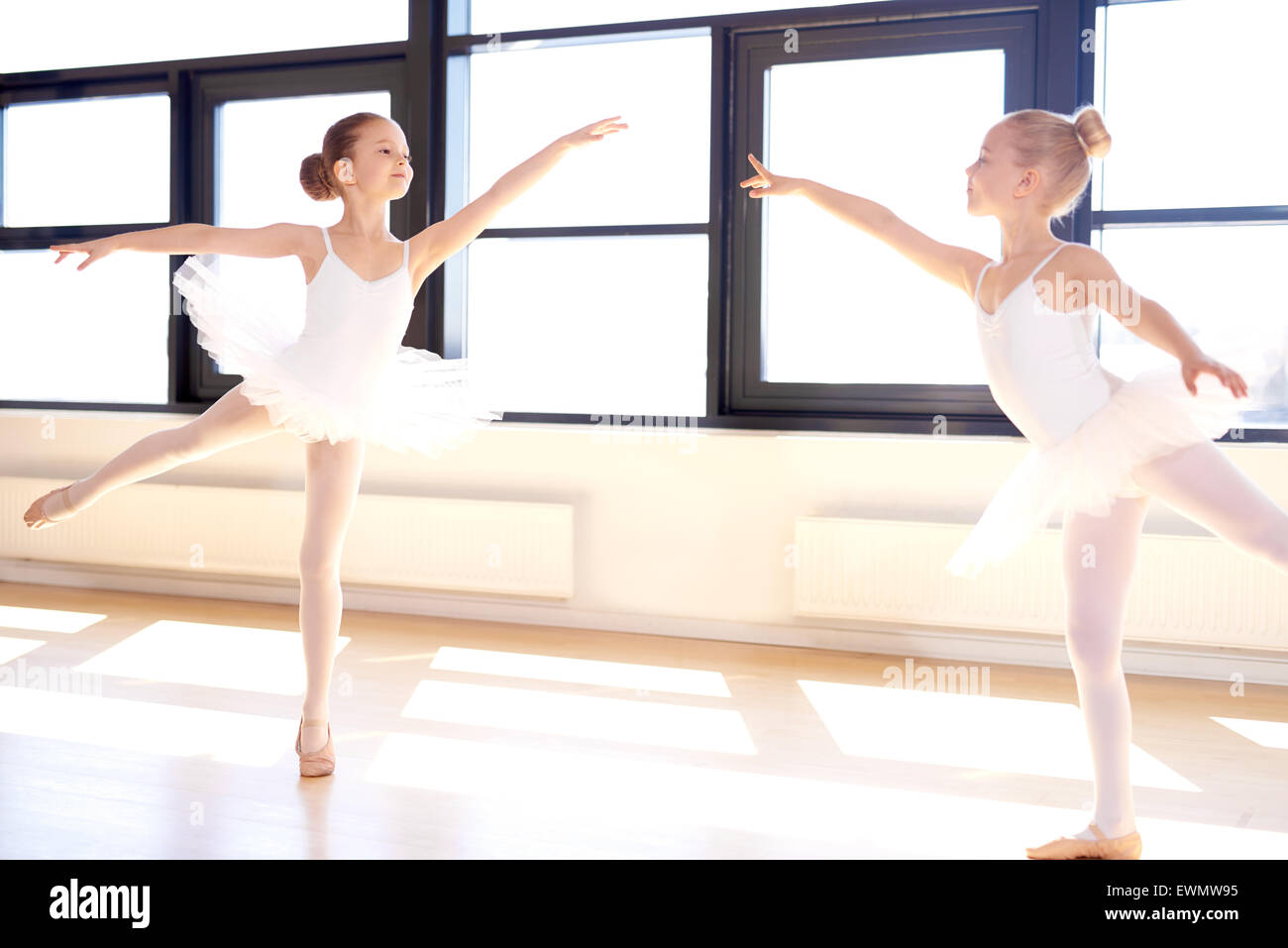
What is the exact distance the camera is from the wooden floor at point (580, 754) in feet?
6.21

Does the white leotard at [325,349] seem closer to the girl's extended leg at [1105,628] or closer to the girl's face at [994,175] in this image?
the girl's face at [994,175]

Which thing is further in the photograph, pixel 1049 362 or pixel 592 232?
pixel 592 232

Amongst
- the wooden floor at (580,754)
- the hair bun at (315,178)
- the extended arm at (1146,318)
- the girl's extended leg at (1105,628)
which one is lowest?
the wooden floor at (580,754)

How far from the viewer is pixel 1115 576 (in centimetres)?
170

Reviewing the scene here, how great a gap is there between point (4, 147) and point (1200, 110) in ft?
15.3

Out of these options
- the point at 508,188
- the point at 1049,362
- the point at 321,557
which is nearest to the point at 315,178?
the point at 508,188

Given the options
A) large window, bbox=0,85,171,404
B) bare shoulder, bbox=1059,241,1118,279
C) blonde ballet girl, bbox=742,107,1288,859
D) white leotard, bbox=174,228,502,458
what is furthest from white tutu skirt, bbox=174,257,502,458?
large window, bbox=0,85,171,404

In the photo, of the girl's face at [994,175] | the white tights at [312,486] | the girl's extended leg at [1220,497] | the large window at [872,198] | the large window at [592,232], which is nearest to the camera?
the girl's extended leg at [1220,497]

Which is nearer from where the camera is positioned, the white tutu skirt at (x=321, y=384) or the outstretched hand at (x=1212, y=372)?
the outstretched hand at (x=1212, y=372)

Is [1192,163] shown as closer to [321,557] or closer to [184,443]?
[321,557]

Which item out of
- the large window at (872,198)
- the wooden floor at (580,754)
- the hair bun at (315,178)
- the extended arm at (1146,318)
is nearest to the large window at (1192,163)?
the large window at (872,198)

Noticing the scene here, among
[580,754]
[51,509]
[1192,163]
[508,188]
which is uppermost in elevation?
[1192,163]

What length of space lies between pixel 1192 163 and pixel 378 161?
97.8 inches
